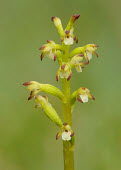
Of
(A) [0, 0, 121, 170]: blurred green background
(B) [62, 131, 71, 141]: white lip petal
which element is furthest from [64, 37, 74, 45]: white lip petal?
(A) [0, 0, 121, 170]: blurred green background

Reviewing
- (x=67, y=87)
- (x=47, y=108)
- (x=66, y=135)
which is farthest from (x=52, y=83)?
(x=66, y=135)

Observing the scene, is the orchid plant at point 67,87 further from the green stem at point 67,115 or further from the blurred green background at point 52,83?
the blurred green background at point 52,83

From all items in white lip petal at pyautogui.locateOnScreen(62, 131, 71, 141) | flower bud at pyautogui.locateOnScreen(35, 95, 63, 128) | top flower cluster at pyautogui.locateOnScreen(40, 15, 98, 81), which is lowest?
white lip petal at pyautogui.locateOnScreen(62, 131, 71, 141)

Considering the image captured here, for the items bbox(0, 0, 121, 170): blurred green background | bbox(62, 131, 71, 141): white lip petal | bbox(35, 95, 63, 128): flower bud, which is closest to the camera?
bbox(62, 131, 71, 141): white lip petal

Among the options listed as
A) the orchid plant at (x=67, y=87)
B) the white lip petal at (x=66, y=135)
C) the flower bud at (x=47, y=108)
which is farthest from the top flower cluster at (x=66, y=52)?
the white lip petal at (x=66, y=135)

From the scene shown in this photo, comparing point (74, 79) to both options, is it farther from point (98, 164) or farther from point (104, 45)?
point (98, 164)

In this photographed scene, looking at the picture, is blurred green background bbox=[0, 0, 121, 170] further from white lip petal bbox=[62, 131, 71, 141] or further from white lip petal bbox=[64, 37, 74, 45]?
white lip petal bbox=[64, 37, 74, 45]

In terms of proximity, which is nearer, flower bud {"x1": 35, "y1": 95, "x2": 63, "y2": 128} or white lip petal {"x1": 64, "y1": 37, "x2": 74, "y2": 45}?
white lip petal {"x1": 64, "y1": 37, "x2": 74, "y2": 45}

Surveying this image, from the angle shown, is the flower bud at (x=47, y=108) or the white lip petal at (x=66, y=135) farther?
the flower bud at (x=47, y=108)

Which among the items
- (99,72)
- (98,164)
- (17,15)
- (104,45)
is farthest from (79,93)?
(17,15)
